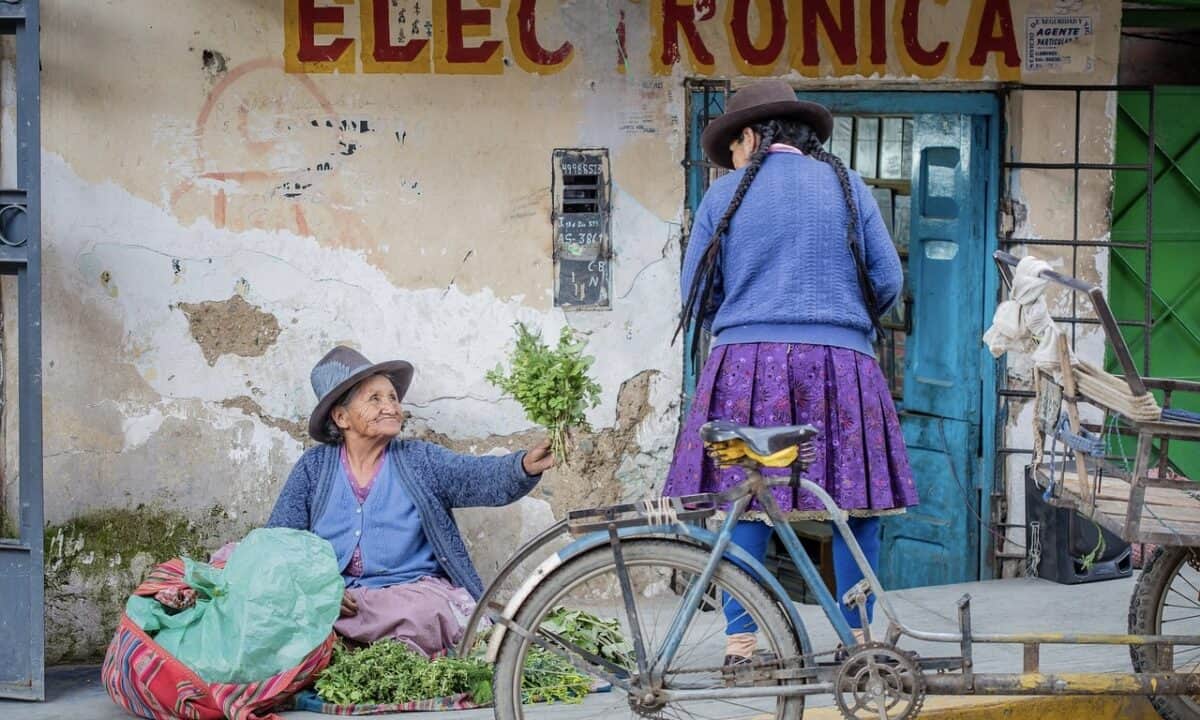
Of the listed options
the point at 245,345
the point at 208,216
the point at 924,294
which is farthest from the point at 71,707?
the point at 924,294

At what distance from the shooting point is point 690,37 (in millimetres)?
5816

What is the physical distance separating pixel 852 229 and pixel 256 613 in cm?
212

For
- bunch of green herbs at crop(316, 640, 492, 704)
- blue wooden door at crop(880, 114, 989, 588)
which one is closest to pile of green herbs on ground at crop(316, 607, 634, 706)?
bunch of green herbs at crop(316, 640, 492, 704)

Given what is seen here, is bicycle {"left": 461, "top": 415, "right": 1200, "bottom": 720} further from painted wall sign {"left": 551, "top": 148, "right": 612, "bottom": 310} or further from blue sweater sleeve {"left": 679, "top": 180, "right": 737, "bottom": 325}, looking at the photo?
painted wall sign {"left": 551, "top": 148, "right": 612, "bottom": 310}

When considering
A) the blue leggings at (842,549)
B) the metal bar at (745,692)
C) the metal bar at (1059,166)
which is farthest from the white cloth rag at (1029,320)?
the metal bar at (1059,166)

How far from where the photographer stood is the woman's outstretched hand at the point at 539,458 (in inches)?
185

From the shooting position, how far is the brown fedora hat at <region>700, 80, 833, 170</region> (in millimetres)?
4270

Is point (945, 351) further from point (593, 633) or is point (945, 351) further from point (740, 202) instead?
point (740, 202)

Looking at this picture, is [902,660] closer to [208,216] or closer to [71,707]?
[71,707]

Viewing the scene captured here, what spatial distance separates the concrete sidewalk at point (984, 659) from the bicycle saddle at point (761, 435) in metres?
0.86

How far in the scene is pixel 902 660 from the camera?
12.4 feet

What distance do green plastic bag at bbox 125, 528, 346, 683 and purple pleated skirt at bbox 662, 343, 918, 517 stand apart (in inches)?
46.6

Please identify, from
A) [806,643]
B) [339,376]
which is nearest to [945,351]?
[339,376]

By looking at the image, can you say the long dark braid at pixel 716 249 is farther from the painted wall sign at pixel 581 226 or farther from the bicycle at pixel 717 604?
the painted wall sign at pixel 581 226
